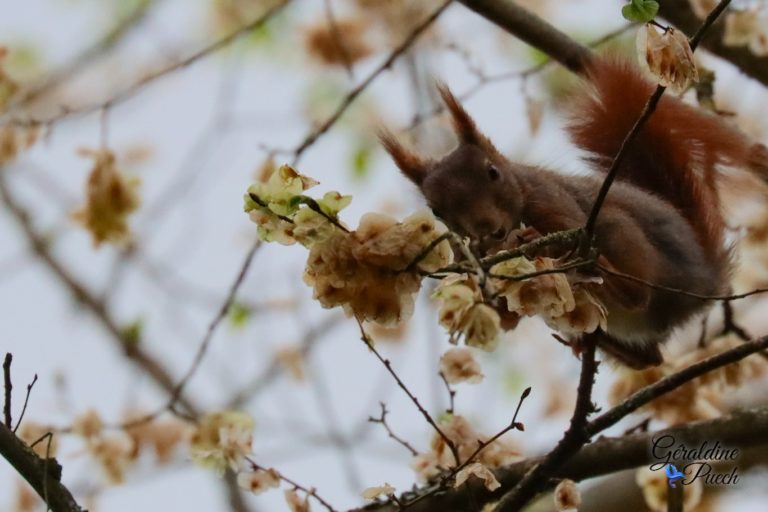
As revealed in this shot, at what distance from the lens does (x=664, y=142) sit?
286cm

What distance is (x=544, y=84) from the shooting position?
15.4ft

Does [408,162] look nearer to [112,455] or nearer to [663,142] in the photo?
[663,142]

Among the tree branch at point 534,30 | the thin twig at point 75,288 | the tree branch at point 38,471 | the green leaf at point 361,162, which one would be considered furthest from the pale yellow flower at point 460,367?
the thin twig at point 75,288

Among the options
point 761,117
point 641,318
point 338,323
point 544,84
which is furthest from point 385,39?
point 641,318

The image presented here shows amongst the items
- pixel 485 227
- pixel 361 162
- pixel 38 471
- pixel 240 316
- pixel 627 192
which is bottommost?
pixel 38 471

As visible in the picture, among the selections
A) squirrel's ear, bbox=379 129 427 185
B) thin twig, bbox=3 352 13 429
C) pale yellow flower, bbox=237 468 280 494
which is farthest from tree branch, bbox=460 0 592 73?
thin twig, bbox=3 352 13 429

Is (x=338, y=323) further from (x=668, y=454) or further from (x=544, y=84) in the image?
(x=668, y=454)

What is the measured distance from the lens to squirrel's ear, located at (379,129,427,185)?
283cm

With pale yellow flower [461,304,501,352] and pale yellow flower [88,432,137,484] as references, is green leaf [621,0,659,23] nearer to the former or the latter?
pale yellow flower [461,304,501,352]

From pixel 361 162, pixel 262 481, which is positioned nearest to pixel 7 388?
pixel 262 481

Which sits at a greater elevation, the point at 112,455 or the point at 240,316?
the point at 240,316

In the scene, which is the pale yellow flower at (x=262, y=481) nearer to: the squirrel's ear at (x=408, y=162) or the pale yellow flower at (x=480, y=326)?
the pale yellow flower at (x=480, y=326)

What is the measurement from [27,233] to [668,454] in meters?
3.89

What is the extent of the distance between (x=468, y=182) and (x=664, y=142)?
51 centimetres
